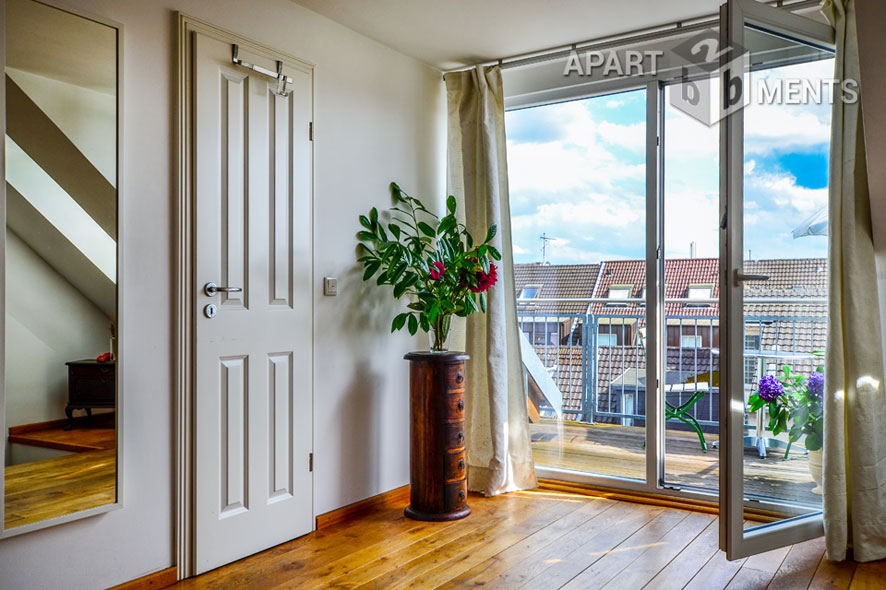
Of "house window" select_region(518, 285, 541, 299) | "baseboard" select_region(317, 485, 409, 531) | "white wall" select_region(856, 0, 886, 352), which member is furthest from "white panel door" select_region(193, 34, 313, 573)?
"white wall" select_region(856, 0, 886, 352)

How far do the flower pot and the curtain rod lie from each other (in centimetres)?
194

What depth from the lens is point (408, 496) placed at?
3.64 meters

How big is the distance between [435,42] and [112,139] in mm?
1796

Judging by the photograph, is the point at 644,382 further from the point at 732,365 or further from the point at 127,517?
the point at 127,517

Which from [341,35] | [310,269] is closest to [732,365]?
[310,269]

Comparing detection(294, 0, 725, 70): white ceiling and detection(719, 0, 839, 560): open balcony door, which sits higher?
detection(294, 0, 725, 70): white ceiling

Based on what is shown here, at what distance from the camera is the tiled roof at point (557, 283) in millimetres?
3766

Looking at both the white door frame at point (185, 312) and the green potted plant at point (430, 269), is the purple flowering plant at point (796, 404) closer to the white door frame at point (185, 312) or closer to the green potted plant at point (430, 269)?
the green potted plant at point (430, 269)

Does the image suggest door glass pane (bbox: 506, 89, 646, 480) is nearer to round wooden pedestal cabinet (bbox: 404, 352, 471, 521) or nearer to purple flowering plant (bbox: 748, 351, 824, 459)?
round wooden pedestal cabinet (bbox: 404, 352, 471, 521)

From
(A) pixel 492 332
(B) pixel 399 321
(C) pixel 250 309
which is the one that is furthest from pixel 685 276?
(C) pixel 250 309

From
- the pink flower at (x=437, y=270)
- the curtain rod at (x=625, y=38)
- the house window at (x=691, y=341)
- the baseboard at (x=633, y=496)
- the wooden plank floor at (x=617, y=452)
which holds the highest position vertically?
the curtain rod at (x=625, y=38)

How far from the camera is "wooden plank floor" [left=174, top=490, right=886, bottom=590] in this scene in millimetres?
2449

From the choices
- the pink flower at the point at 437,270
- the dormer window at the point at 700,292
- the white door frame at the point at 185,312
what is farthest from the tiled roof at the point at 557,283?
the white door frame at the point at 185,312

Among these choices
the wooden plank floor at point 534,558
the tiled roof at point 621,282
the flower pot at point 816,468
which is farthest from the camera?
the tiled roof at point 621,282
